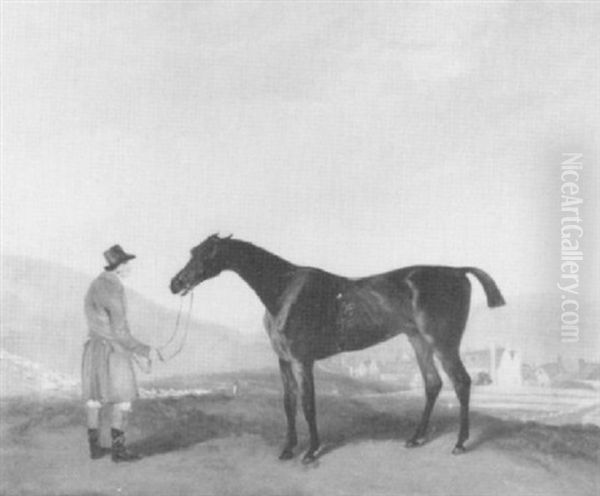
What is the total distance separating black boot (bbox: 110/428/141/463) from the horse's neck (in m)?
0.83

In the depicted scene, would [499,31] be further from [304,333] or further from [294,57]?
[304,333]

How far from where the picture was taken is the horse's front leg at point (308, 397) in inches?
167

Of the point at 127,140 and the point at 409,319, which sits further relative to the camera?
the point at 127,140

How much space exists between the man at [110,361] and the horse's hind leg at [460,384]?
1269 millimetres

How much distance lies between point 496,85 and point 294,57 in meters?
0.93

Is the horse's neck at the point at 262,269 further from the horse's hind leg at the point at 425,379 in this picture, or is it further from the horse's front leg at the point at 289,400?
the horse's hind leg at the point at 425,379

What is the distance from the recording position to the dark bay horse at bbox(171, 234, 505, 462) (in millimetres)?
4266

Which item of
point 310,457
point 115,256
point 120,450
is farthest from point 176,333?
point 310,457

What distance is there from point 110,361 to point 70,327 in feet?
0.78

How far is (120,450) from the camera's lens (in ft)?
14.0

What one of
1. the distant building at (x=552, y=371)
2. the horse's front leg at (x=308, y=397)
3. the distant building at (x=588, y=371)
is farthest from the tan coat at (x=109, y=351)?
the distant building at (x=588, y=371)

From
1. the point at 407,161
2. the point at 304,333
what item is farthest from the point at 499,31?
the point at 304,333

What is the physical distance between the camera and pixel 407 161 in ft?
14.8

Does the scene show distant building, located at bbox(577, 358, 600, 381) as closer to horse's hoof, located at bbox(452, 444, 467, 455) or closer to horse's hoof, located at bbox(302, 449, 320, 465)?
horse's hoof, located at bbox(452, 444, 467, 455)
